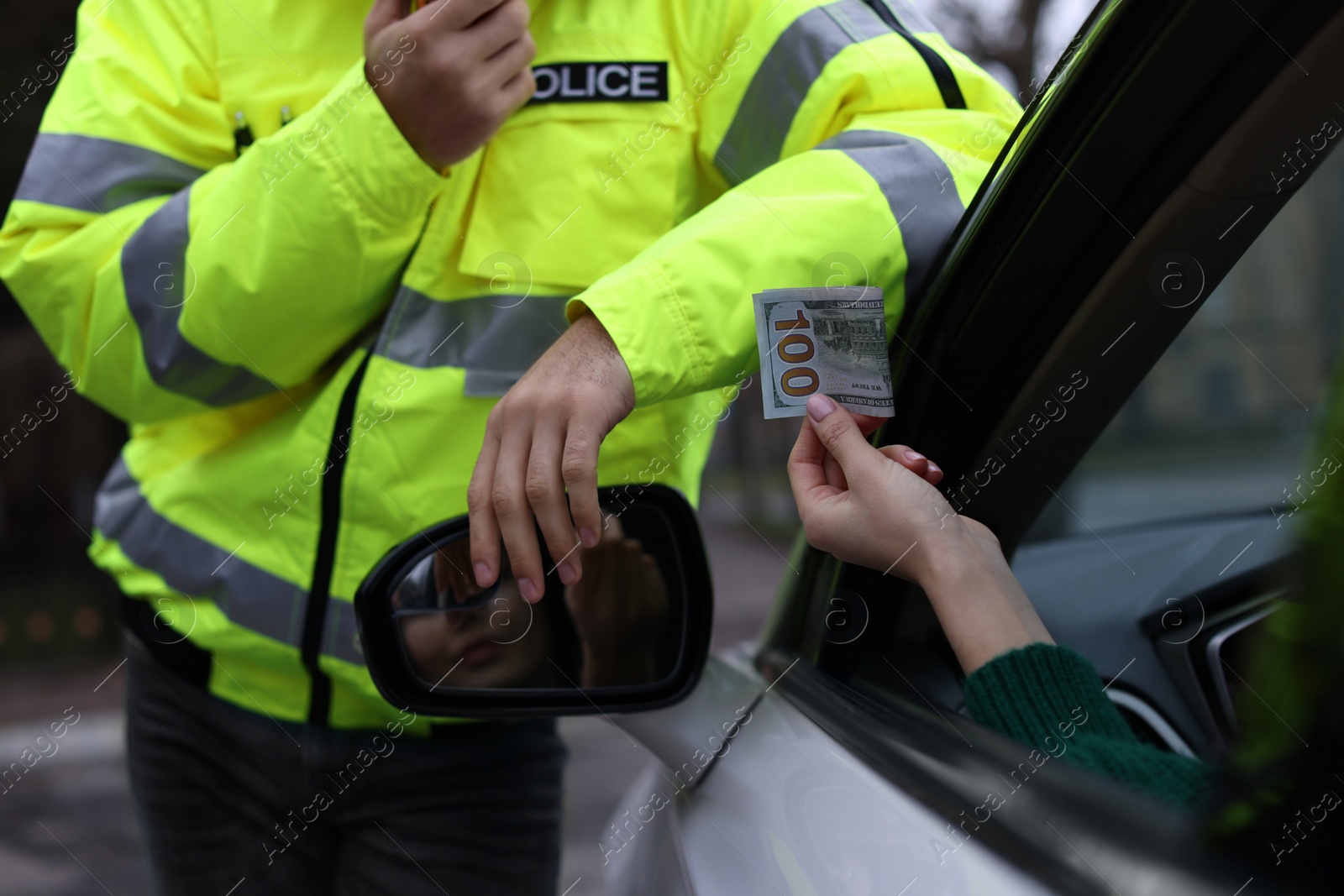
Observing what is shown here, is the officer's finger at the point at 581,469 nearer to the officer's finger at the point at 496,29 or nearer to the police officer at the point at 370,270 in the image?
the police officer at the point at 370,270

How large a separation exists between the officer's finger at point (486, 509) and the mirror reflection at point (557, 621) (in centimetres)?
21

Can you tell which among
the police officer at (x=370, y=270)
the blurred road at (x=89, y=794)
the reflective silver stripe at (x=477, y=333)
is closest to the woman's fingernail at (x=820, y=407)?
the police officer at (x=370, y=270)

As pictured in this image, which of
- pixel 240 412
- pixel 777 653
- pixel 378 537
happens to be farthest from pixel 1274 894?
pixel 240 412

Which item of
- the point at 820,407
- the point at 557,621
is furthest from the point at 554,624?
the point at 820,407

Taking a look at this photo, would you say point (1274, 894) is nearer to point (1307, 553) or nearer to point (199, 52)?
point (1307, 553)

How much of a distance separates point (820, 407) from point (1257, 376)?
1.69 ft

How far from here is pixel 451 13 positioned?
4.04 feet

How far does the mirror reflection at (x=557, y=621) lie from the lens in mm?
1284

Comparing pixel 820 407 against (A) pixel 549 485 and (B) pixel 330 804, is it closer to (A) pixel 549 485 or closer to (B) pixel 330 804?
(A) pixel 549 485

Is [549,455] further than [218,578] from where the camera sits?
No

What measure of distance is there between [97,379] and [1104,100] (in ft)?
4.18

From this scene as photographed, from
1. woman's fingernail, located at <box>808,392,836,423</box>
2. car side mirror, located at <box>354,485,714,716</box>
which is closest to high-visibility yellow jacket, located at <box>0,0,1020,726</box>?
car side mirror, located at <box>354,485,714,716</box>

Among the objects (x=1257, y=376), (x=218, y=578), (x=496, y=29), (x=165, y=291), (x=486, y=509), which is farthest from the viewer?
(x=218, y=578)

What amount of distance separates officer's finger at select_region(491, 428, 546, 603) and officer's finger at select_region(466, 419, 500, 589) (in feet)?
0.07
